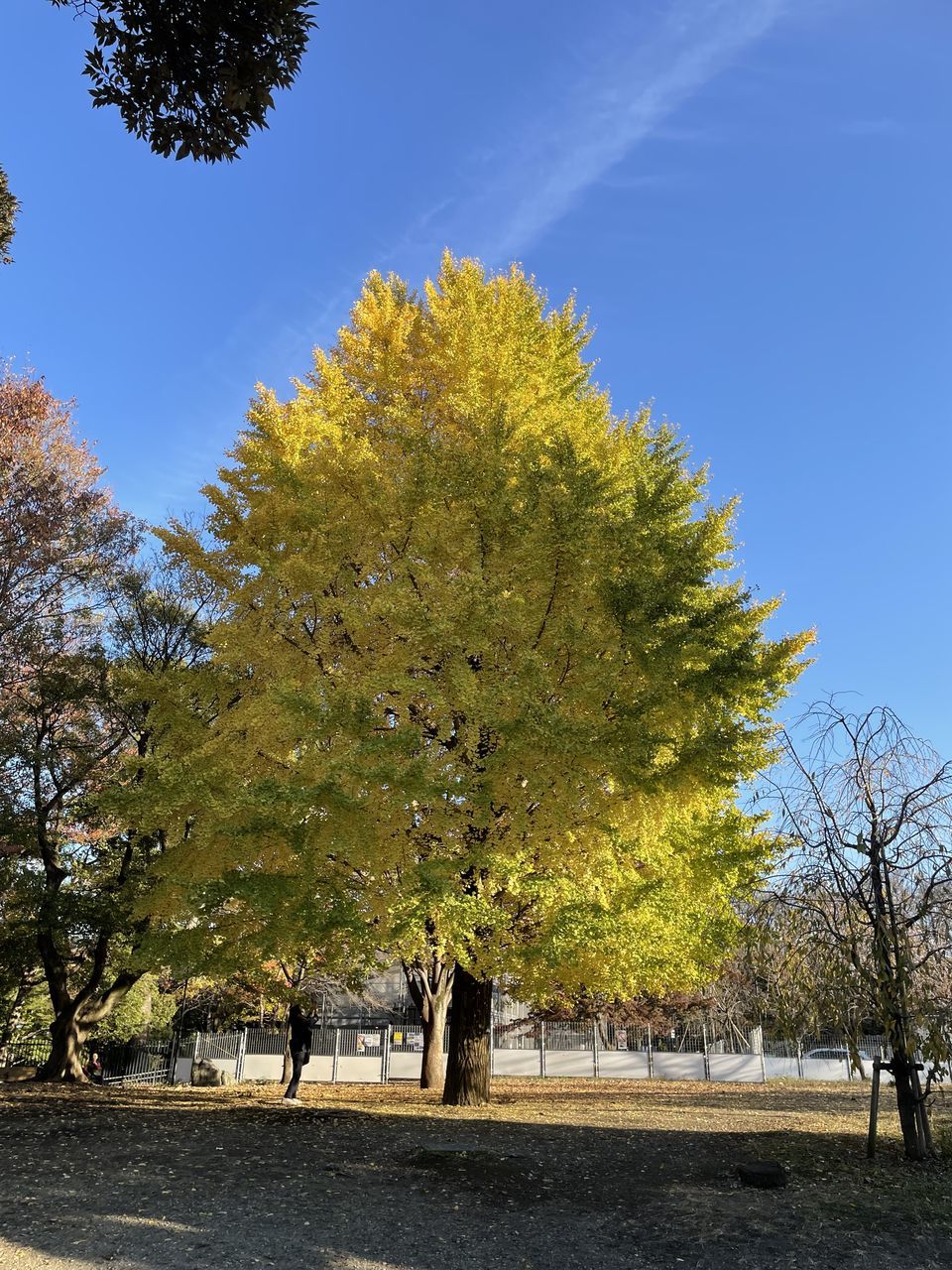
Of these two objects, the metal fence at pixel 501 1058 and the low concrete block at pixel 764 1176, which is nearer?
the low concrete block at pixel 764 1176

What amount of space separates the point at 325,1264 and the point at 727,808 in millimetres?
8186

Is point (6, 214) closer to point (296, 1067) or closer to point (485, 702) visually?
point (485, 702)

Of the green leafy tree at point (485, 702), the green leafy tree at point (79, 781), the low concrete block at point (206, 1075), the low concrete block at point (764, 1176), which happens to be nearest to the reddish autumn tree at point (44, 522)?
the green leafy tree at point (79, 781)

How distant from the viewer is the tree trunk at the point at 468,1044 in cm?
1210

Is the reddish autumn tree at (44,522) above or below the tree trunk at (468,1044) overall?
above

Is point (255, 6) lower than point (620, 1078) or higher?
higher

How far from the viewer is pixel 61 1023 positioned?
57.4ft

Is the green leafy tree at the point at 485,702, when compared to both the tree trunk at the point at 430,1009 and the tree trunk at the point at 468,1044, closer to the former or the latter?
the tree trunk at the point at 468,1044

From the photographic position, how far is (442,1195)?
7223 millimetres

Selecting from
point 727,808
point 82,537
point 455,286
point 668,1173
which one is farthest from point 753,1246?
point 82,537

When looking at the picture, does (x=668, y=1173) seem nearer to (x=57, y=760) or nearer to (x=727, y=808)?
(x=727, y=808)

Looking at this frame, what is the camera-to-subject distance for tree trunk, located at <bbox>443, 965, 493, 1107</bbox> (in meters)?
12.1

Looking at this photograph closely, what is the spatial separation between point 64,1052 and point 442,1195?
44.3 feet

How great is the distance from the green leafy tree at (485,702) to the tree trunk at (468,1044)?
1.6 inches
